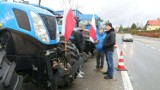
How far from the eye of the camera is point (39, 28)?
17.5ft

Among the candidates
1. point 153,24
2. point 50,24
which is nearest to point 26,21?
point 50,24

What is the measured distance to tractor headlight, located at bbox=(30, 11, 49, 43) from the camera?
5270 millimetres

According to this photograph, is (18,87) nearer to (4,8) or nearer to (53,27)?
(4,8)

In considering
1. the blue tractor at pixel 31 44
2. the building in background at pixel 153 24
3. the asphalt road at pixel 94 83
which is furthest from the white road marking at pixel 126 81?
the building in background at pixel 153 24

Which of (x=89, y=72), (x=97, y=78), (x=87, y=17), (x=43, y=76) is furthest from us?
(x=87, y=17)

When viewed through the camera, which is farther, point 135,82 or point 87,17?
point 87,17

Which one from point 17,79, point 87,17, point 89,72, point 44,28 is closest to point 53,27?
point 44,28

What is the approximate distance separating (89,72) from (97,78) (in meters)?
1.10

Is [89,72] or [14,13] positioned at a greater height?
[14,13]

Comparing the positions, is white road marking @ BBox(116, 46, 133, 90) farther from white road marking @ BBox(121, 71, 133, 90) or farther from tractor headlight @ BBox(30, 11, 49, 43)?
tractor headlight @ BBox(30, 11, 49, 43)

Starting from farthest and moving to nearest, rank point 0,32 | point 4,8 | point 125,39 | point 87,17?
1. point 125,39
2. point 87,17
3. point 4,8
4. point 0,32

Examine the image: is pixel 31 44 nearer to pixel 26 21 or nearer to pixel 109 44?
pixel 26 21

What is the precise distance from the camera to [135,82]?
832 centimetres

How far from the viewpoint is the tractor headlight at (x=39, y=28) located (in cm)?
527
